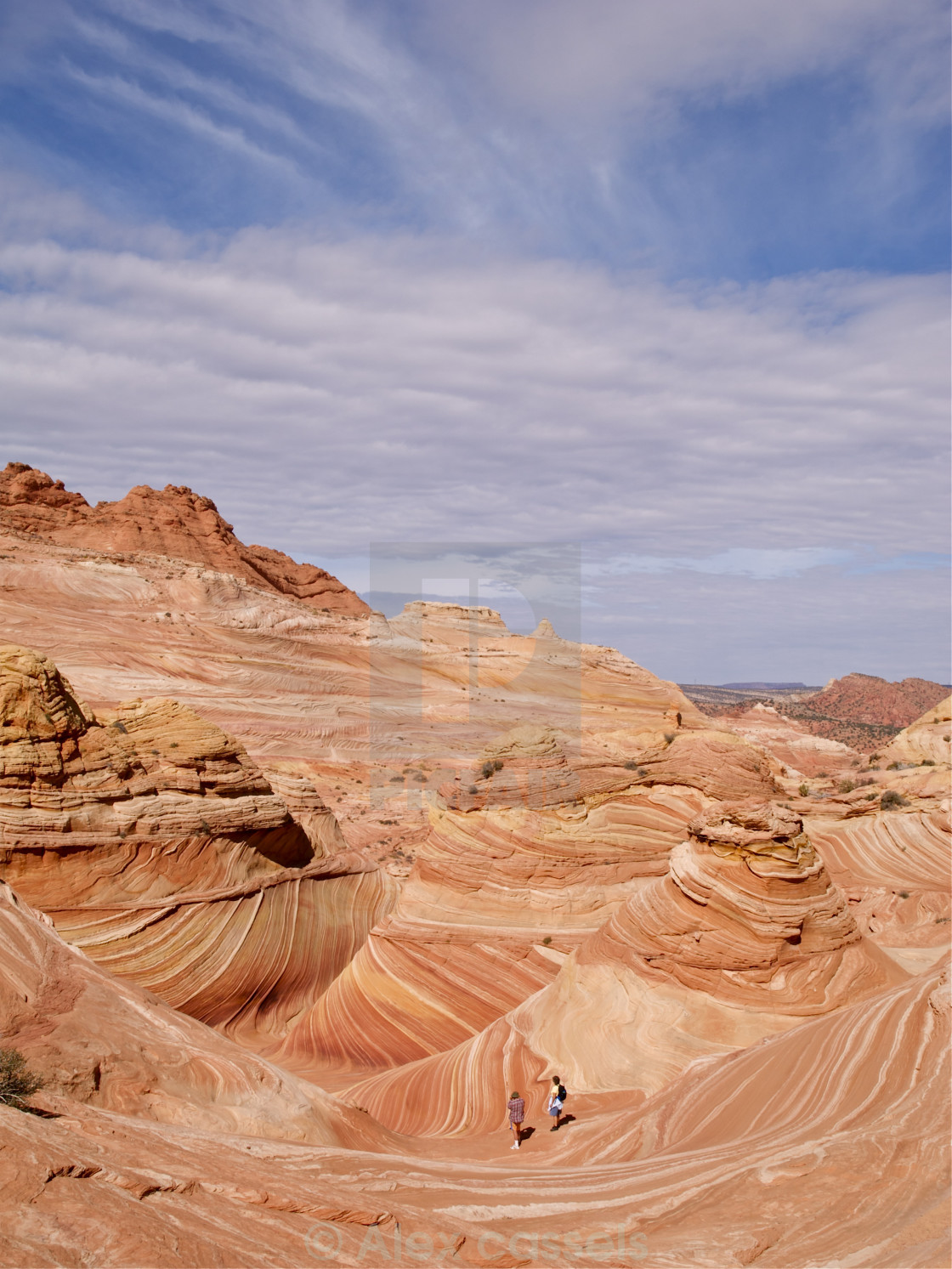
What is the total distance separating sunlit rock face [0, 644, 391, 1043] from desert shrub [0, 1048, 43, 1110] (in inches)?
294

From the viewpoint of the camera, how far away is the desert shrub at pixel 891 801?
61.8 feet

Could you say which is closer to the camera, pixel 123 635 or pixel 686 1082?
pixel 686 1082

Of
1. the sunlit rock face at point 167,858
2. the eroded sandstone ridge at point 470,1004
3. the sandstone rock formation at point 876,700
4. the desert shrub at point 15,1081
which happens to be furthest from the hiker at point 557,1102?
the sandstone rock formation at point 876,700

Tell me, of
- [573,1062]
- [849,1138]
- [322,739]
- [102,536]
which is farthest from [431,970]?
[102,536]

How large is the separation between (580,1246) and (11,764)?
1137cm

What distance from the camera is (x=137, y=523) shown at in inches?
2689

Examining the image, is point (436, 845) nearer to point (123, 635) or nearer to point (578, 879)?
point (578, 879)

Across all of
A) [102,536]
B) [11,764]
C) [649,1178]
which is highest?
[102,536]

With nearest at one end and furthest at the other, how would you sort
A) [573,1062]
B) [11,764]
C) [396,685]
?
[573,1062] < [11,764] < [396,685]

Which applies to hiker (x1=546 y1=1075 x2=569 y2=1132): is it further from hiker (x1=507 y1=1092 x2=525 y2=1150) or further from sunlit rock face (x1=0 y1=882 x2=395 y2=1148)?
sunlit rock face (x1=0 y1=882 x2=395 y2=1148)

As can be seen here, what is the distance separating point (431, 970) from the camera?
14.6m

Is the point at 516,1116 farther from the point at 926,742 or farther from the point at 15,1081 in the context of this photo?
the point at 926,742

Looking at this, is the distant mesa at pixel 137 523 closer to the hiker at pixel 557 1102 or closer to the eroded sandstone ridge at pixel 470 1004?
the eroded sandstone ridge at pixel 470 1004

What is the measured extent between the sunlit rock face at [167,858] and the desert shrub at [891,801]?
1196 cm
